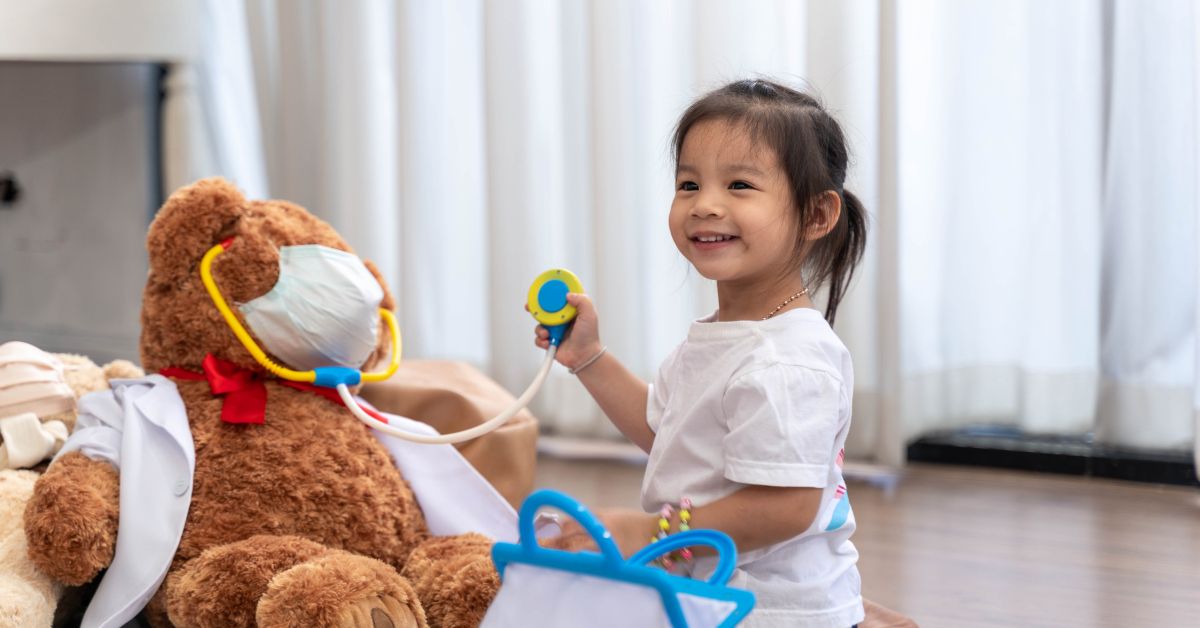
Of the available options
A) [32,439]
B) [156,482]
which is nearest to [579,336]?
[156,482]

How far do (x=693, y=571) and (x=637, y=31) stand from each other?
3.94 ft

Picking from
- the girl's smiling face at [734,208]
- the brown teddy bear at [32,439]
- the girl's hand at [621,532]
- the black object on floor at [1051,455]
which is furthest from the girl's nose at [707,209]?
the black object on floor at [1051,455]

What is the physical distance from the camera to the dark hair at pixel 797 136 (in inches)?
36.1

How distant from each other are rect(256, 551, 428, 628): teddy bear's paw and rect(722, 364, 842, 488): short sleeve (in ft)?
1.02

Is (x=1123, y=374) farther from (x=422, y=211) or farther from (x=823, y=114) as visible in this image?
(x=422, y=211)

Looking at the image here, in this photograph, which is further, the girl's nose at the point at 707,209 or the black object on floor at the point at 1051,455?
→ the black object on floor at the point at 1051,455

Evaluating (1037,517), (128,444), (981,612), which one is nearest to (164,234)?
(128,444)

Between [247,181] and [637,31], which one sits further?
[247,181]

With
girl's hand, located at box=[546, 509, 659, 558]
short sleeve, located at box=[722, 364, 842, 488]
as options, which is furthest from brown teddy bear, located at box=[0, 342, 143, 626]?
short sleeve, located at box=[722, 364, 842, 488]

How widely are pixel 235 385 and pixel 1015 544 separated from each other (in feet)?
3.01

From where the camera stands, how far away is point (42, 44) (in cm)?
189

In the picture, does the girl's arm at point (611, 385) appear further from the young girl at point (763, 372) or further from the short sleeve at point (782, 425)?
the short sleeve at point (782, 425)

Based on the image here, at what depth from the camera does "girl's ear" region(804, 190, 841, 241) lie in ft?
3.08

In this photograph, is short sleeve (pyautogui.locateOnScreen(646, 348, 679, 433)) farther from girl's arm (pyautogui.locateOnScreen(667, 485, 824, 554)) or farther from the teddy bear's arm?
the teddy bear's arm
